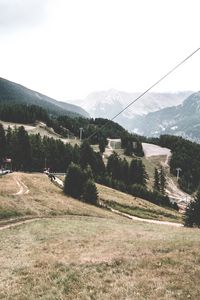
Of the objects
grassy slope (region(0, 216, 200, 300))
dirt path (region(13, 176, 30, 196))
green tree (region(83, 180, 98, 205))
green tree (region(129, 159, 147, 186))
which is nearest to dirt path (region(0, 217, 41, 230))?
dirt path (region(13, 176, 30, 196))

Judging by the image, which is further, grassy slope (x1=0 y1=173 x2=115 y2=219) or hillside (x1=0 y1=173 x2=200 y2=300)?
grassy slope (x1=0 y1=173 x2=115 y2=219)

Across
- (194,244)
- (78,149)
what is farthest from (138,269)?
(78,149)

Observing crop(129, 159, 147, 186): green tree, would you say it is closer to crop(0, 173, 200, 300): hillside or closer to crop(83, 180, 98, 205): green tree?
crop(83, 180, 98, 205): green tree

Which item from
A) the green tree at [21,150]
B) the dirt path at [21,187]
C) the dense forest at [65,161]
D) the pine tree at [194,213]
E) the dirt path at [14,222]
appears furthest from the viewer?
the dense forest at [65,161]

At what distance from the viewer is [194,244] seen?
23812mm

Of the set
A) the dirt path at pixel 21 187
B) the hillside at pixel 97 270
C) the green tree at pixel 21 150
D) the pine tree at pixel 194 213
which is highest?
the green tree at pixel 21 150

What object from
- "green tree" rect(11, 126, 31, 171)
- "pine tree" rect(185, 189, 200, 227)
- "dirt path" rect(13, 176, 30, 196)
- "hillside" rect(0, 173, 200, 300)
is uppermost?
"green tree" rect(11, 126, 31, 171)

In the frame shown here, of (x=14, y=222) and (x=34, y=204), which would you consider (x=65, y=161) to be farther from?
(x=14, y=222)

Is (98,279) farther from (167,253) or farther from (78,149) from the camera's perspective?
(78,149)

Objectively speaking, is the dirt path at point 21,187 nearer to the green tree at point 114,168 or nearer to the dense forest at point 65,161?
the dense forest at point 65,161

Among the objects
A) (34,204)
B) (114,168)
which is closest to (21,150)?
(114,168)

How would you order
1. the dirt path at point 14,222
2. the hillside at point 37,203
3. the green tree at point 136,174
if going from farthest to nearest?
1. the green tree at point 136,174
2. the hillside at point 37,203
3. the dirt path at point 14,222

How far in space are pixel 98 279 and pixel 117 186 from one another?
373 ft

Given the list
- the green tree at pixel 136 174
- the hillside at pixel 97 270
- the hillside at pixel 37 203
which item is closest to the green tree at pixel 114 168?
the green tree at pixel 136 174
